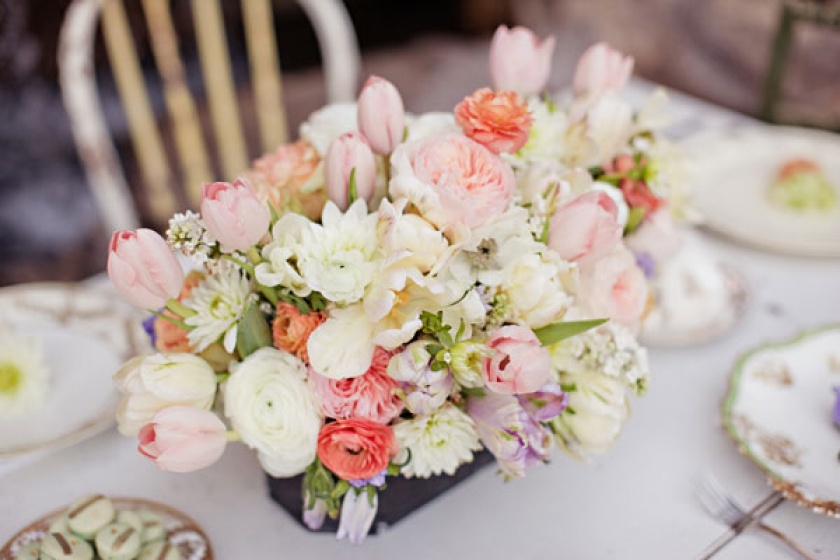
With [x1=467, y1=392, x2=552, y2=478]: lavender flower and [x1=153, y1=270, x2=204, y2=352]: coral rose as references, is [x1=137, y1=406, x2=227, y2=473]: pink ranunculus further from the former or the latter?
[x1=467, y1=392, x2=552, y2=478]: lavender flower

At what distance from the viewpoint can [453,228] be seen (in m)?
0.67

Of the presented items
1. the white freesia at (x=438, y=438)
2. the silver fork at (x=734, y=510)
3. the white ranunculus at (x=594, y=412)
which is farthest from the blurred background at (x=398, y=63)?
the white freesia at (x=438, y=438)

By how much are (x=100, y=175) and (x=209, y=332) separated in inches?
34.3

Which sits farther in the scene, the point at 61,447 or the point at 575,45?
the point at 575,45

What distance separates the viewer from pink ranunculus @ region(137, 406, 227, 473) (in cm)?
62

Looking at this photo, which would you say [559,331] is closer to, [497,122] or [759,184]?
[497,122]

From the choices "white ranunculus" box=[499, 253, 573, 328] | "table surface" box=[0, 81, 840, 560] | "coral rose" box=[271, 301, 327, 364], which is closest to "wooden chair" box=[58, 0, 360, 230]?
"table surface" box=[0, 81, 840, 560]

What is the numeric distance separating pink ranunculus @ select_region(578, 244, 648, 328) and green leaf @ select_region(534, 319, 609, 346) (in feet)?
0.25

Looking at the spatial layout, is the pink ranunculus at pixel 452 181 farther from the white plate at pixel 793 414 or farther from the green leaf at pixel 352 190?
the white plate at pixel 793 414

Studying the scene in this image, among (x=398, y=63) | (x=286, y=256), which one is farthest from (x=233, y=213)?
(x=398, y=63)

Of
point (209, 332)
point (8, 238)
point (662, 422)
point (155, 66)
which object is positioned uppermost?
point (209, 332)

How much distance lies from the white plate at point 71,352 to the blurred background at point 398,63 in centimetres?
119

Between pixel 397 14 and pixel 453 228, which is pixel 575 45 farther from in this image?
pixel 453 228

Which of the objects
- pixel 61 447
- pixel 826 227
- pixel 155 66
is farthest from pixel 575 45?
pixel 61 447
